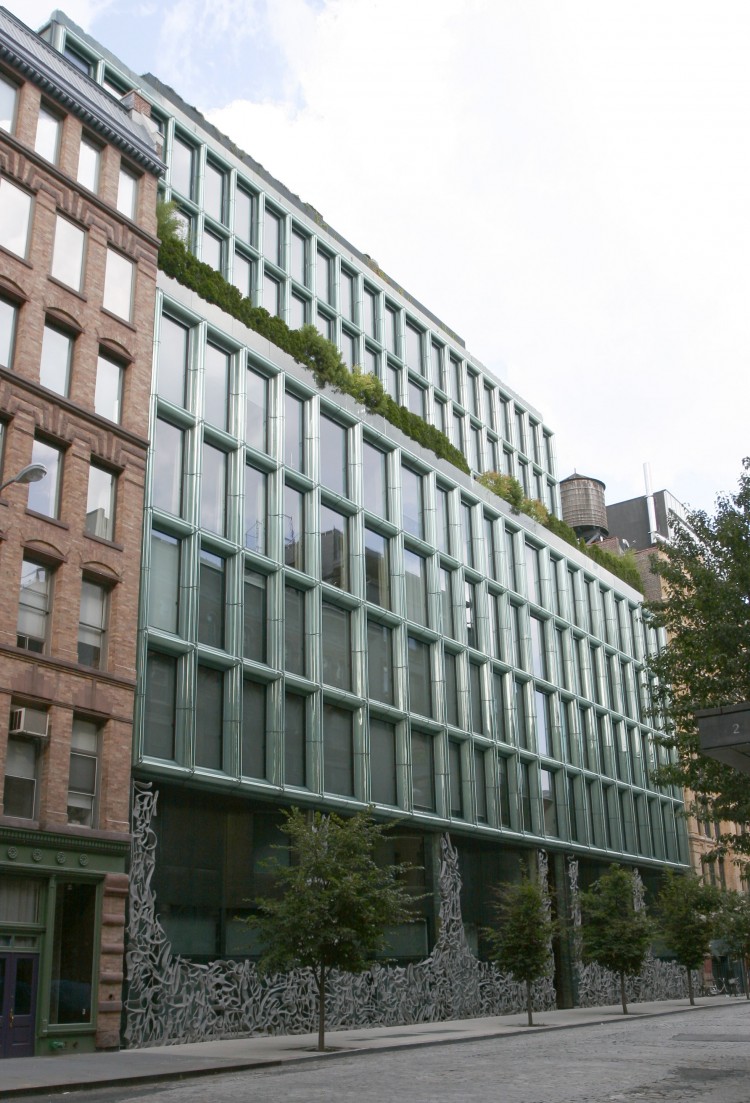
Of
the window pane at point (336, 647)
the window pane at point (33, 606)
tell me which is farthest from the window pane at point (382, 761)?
the window pane at point (33, 606)

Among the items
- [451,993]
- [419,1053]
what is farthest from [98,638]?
[451,993]

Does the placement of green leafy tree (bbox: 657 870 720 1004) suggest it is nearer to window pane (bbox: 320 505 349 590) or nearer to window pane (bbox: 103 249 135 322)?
window pane (bbox: 320 505 349 590)

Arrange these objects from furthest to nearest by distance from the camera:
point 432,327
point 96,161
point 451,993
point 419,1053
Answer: point 432,327 < point 451,993 < point 96,161 < point 419,1053

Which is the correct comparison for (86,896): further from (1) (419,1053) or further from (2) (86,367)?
(2) (86,367)

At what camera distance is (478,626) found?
1768 inches

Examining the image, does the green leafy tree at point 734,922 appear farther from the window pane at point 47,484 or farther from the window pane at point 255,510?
the window pane at point 47,484

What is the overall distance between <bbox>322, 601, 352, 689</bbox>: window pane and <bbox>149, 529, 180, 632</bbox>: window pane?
678 cm

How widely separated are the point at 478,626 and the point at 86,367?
21755 mm

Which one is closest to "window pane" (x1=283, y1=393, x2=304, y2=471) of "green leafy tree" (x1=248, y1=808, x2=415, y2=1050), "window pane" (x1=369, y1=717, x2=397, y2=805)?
"window pane" (x1=369, y1=717, x2=397, y2=805)

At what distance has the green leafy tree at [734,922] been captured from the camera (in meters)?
52.1

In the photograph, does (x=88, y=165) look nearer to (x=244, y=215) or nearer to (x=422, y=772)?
(x=244, y=215)

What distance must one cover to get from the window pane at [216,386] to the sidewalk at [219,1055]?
17.6m

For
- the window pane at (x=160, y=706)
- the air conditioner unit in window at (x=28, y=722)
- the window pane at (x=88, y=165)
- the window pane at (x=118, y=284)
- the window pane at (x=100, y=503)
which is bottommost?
the air conditioner unit in window at (x=28, y=722)

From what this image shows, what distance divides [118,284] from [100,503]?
6.77m
